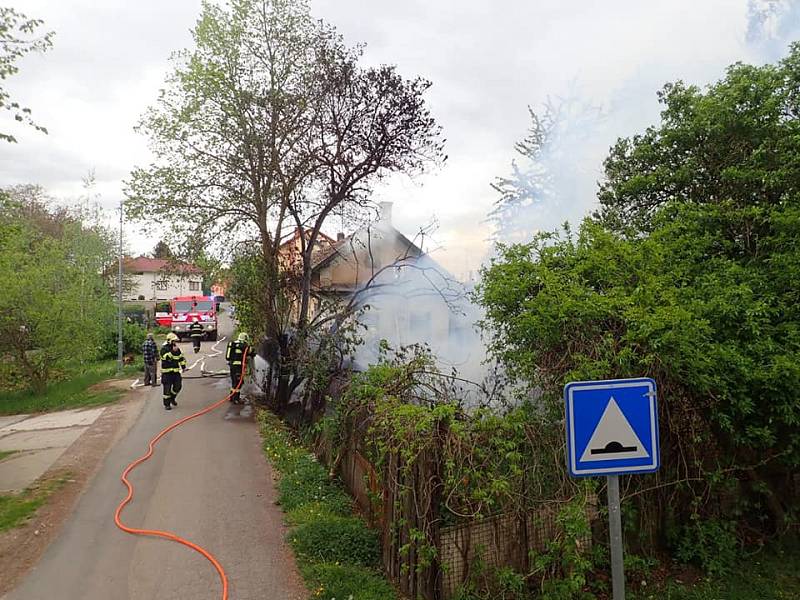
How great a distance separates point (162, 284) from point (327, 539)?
1140 centimetres

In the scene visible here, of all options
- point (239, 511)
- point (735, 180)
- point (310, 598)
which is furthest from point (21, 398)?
point (735, 180)

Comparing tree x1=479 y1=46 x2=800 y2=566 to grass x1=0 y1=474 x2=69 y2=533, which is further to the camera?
grass x1=0 y1=474 x2=69 y2=533

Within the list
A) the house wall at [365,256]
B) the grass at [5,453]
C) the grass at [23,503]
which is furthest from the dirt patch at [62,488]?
the house wall at [365,256]

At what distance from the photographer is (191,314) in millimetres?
32531

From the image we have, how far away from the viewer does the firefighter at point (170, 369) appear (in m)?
13.0

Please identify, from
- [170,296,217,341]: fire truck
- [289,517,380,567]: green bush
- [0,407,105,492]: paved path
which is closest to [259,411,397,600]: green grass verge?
[289,517,380,567]: green bush

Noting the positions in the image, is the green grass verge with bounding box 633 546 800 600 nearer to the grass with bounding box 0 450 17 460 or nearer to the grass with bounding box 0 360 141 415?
the grass with bounding box 0 450 17 460

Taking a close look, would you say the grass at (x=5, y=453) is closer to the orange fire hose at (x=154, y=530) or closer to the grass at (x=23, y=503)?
the orange fire hose at (x=154, y=530)

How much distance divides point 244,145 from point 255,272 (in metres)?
3.00

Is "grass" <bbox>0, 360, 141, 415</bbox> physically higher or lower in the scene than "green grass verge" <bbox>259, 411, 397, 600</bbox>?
higher

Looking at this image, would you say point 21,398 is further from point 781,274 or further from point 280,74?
point 781,274

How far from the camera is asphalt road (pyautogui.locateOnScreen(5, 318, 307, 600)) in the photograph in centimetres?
529

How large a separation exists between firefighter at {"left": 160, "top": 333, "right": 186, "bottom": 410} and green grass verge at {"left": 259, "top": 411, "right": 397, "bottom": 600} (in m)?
5.38

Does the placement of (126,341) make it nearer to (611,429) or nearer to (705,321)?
(705,321)
